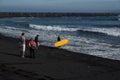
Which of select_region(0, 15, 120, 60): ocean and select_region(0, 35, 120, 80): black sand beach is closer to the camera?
select_region(0, 35, 120, 80): black sand beach

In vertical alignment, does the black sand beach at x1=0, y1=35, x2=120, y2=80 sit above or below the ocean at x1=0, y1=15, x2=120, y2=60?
above

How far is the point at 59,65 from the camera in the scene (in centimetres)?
1767

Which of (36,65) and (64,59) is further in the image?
(64,59)

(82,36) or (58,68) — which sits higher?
(58,68)

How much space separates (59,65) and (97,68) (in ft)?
6.13

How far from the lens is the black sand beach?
14523 mm

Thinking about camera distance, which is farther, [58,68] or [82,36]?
[82,36]

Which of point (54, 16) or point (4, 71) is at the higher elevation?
point (4, 71)

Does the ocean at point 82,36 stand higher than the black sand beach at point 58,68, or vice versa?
the black sand beach at point 58,68

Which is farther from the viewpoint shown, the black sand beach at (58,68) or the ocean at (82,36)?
the ocean at (82,36)

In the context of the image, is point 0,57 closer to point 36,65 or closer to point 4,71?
point 36,65

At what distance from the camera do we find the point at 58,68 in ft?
55.0

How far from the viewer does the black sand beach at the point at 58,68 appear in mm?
14523

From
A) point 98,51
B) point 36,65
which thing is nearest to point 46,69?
point 36,65
